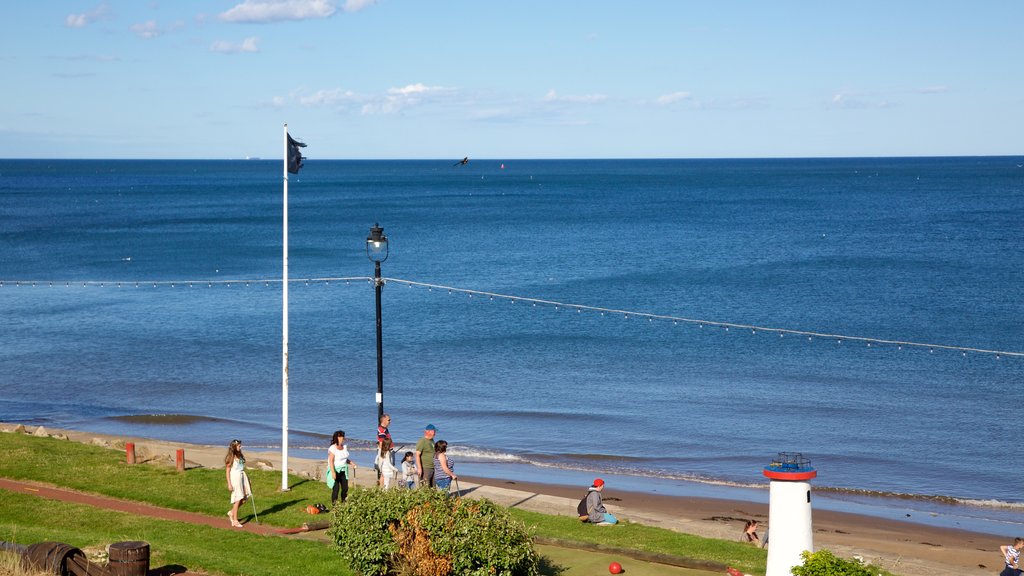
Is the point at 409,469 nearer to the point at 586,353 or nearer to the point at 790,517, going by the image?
the point at 790,517

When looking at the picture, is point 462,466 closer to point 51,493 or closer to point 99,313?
point 51,493

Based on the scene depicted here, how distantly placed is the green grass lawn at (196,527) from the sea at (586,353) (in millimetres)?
8181

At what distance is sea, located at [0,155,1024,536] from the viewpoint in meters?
28.4

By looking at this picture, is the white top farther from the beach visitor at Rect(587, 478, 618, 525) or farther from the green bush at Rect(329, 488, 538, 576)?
the green bush at Rect(329, 488, 538, 576)

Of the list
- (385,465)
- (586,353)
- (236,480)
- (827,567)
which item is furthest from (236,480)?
(586,353)

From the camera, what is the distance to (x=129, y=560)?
12.3m

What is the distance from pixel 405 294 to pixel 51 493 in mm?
43287

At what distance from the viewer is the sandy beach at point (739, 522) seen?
18609 millimetres

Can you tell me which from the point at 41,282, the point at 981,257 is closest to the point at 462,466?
the point at 41,282

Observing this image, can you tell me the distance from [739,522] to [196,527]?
1080 cm

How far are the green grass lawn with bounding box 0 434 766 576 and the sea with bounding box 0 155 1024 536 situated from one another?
8181 millimetres

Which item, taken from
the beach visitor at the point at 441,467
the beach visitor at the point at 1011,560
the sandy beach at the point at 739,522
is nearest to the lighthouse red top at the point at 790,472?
the sandy beach at the point at 739,522

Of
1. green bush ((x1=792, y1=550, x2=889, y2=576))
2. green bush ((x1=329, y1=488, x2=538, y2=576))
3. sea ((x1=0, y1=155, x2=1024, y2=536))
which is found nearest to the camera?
green bush ((x1=792, y1=550, x2=889, y2=576))

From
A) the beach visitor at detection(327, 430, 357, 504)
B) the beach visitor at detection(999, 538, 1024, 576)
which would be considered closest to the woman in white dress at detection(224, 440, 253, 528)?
the beach visitor at detection(327, 430, 357, 504)
